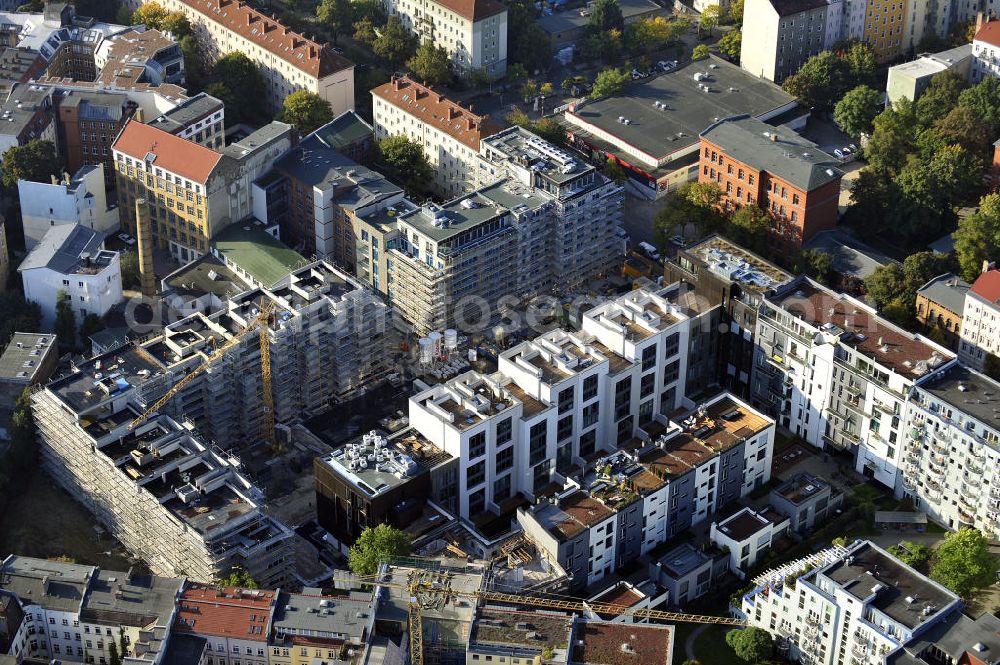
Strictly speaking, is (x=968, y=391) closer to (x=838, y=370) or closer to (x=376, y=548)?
(x=838, y=370)

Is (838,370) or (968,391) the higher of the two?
(968,391)

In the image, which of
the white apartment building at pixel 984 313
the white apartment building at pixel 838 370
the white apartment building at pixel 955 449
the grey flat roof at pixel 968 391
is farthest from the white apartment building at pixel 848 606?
the white apartment building at pixel 984 313

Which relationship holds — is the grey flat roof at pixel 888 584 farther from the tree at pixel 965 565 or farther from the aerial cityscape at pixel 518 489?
the tree at pixel 965 565

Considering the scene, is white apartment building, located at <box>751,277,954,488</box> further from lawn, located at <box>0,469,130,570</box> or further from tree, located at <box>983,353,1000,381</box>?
lawn, located at <box>0,469,130,570</box>

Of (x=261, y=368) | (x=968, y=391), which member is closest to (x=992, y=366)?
(x=968, y=391)

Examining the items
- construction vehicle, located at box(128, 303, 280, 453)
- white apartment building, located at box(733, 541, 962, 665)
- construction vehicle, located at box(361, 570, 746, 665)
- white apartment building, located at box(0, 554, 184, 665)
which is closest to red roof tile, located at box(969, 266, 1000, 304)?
white apartment building, located at box(733, 541, 962, 665)

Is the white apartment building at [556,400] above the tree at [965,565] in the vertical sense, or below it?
above
